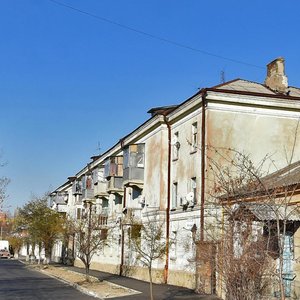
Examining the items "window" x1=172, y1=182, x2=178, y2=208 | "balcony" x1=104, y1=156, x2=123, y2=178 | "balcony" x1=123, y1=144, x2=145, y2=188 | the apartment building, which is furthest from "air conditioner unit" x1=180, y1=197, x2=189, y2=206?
"balcony" x1=104, y1=156, x2=123, y2=178

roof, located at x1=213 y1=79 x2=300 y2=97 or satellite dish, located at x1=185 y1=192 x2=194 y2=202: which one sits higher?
roof, located at x1=213 y1=79 x2=300 y2=97

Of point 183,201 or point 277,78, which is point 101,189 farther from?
point 277,78

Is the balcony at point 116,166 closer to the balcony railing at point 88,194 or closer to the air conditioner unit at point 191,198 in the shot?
the balcony railing at point 88,194

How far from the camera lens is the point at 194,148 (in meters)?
27.2

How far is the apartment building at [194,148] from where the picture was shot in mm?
26359

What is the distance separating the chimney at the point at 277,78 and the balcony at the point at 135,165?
358 inches

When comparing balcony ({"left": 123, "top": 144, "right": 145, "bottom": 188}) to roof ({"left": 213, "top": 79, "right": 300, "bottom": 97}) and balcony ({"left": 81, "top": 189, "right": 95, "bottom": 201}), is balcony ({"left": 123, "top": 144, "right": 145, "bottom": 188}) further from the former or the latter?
balcony ({"left": 81, "top": 189, "right": 95, "bottom": 201})

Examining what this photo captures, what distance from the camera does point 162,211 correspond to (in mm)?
30594

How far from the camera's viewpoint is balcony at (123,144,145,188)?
3481 cm

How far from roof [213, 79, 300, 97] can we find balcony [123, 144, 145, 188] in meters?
7.74

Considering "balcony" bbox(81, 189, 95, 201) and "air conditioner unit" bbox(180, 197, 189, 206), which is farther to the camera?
"balcony" bbox(81, 189, 95, 201)

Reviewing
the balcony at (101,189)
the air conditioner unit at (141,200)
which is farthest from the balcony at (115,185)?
the air conditioner unit at (141,200)

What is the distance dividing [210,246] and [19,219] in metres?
61.9

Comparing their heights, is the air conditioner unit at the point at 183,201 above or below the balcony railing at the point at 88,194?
below
